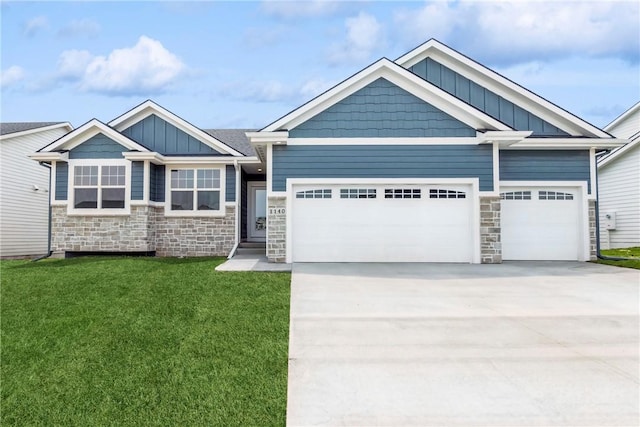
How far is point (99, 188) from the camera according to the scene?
13539 millimetres

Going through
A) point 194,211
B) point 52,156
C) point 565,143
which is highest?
point 565,143

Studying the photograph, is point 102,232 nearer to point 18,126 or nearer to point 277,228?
point 277,228

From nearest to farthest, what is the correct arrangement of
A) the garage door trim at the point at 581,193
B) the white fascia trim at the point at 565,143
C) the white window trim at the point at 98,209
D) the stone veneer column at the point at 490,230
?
1. the stone veneer column at the point at 490,230
2. the white fascia trim at the point at 565,143
3. the garage door trim at the point at 581,193
4. the white window trim at the point at 98,209

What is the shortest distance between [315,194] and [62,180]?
8.41m

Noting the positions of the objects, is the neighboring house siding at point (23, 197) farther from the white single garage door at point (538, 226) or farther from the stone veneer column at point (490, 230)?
the white single garage door at point (538, 226)

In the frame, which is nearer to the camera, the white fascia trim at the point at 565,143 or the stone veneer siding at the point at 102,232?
the white fascia trim at the point at 565,143

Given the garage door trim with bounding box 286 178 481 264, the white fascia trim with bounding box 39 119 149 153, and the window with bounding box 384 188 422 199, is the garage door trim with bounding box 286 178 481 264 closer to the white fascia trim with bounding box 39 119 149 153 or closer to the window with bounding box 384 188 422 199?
the window with bounding box 384 188 422 199

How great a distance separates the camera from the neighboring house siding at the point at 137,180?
44.3ft

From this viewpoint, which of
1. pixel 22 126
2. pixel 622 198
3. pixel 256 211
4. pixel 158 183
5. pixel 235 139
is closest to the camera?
pixel 158 183

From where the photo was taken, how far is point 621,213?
17844 mm

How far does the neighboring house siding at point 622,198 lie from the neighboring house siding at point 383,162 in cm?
996

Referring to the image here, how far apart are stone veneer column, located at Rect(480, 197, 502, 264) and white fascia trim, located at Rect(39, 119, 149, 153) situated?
34.0 ft

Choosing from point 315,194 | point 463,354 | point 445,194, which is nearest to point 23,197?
point 315,194

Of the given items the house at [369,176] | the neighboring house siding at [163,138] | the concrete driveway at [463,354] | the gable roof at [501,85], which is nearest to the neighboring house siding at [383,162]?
the house at [369,176]
